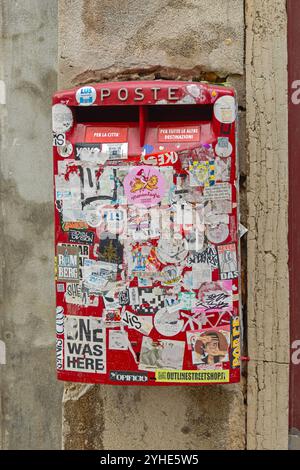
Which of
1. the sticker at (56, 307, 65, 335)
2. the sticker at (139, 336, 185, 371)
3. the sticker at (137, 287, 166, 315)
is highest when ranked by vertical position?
the sticker at (137, 287, 166, 315)

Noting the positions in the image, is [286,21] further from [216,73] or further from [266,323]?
[266,323]

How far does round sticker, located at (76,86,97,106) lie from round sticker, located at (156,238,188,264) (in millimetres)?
580

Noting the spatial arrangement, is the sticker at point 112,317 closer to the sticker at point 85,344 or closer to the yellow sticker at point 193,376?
the sticker at point 85,344

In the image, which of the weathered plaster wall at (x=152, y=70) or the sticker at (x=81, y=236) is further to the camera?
the weathered plaster wall at (x=152, y=70)

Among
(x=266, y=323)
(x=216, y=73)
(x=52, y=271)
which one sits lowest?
(x=266, y=323)

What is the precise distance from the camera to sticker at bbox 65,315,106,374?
204 centimetres

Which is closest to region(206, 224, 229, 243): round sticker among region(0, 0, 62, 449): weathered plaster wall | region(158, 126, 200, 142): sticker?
region(158, 126, 200, 142): sticker

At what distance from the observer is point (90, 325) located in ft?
6.72

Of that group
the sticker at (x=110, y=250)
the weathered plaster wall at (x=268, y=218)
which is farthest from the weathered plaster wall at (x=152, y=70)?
the sticker at (x=110, y=250)

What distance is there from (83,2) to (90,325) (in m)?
1.45

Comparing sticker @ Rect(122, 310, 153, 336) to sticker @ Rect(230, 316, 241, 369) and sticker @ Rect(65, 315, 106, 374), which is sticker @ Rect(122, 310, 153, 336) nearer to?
sticker @ Rect(65, 315, 106, 374)

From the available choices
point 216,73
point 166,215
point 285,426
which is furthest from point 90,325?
point 216,73

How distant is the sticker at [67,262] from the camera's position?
203 cm

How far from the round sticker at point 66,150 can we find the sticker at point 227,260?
2.18 feet
